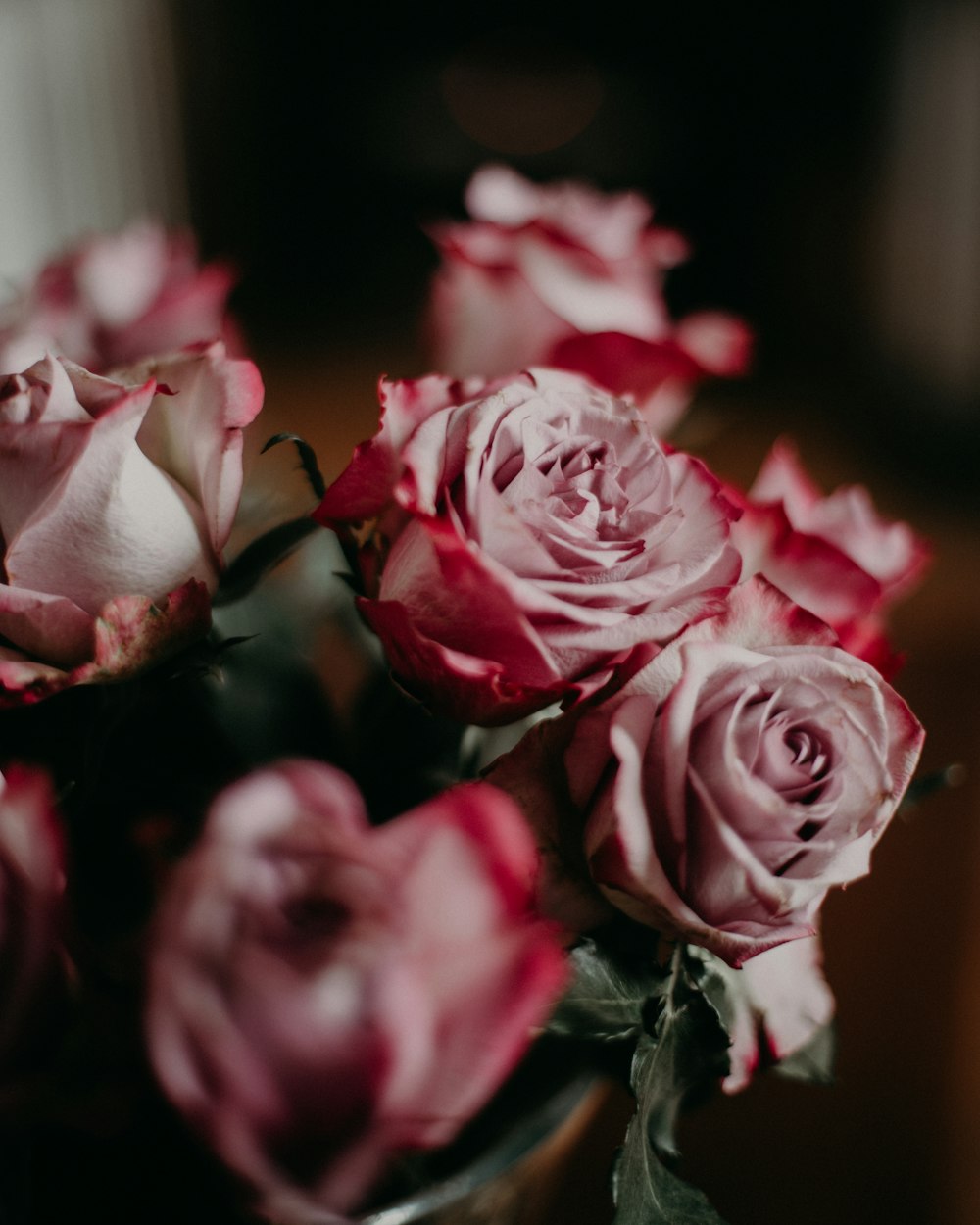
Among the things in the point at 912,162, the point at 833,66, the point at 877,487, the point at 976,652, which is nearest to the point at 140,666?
the point at 976,652

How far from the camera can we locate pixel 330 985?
135 mm

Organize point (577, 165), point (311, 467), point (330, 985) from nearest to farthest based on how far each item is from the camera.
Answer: point (330, 985) → point (311, 467) → point (577, 165)

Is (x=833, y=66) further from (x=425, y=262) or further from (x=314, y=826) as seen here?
(x=314, y=826)

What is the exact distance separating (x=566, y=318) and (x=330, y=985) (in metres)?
0.23

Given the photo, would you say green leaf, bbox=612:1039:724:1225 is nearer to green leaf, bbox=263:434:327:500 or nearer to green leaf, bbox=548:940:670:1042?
green leaf, bbox=548:940:670:1042

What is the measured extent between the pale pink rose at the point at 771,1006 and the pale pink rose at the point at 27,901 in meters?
0.15

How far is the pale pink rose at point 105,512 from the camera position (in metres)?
0.20

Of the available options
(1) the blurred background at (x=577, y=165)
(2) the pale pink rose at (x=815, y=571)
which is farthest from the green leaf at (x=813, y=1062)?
(1) the blurred background at (x=577, y=165)

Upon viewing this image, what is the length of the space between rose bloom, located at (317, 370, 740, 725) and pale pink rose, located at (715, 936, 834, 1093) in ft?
0.30

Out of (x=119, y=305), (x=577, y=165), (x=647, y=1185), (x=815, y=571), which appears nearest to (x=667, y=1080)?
(x=647, y=1185)

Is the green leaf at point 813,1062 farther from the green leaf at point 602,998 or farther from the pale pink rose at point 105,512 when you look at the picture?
the pale pink rose at point 105,512

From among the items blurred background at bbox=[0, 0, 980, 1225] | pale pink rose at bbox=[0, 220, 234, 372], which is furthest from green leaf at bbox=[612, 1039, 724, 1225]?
blurred background at bbox=[0, 0, 980, 1225]

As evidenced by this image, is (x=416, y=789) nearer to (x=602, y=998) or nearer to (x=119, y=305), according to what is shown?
(x=602, y=998)

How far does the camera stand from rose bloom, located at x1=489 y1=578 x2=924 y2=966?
198 mm
